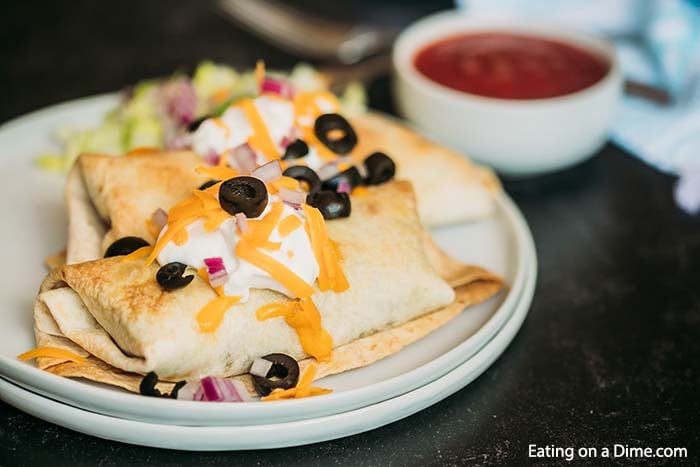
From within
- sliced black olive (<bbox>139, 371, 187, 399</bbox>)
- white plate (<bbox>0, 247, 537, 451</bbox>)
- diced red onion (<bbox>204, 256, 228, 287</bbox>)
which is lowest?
white plate (<bbox>0, 247, 537, 451</bbox>)

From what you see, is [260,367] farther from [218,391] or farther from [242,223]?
[242,223]

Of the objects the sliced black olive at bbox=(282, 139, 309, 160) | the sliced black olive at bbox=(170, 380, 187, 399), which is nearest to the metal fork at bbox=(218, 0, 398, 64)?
the sliced black olive at bbox=(282, 139, 309, 160)

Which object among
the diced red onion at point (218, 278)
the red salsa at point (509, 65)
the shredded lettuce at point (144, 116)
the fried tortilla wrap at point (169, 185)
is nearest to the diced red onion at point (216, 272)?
the diced red onion at point (218, 278)

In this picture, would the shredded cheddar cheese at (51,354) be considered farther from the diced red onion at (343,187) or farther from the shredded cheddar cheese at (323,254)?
the diced red onion at (343,187)

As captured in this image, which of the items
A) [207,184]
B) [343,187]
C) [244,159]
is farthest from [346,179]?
[207,184]

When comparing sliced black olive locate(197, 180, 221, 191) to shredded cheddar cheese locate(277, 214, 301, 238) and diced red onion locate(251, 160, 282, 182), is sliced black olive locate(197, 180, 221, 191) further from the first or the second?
shredded cheddar cheese locate(277, 214, 301, 238)
